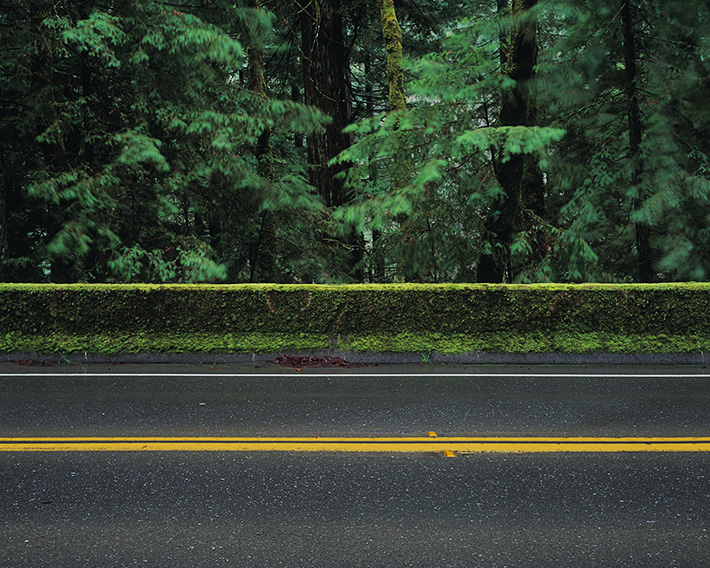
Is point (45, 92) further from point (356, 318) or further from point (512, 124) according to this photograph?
point (512, 124)

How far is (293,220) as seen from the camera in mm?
17094

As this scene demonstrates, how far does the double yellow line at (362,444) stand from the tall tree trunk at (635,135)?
871 cm

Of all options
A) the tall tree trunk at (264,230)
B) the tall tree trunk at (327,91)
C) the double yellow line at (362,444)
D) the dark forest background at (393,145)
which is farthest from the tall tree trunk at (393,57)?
the double yellow line at (362,444)

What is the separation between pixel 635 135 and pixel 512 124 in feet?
9.47

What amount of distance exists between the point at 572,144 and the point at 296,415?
13240 mm

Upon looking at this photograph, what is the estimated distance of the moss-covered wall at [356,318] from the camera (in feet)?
33.1

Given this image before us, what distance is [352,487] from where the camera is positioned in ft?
15.6

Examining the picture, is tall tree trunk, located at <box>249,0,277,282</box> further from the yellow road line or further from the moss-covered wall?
the yellow road line

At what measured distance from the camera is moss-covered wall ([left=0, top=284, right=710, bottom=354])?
10086 millimetres

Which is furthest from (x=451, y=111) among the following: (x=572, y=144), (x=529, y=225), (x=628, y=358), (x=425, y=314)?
(x=628, y=358)

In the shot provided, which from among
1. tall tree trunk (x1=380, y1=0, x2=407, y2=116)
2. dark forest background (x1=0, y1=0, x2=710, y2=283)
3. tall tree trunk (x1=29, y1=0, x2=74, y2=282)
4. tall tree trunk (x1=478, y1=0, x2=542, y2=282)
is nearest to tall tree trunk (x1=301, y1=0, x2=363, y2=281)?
dark forest background (x1=0, y1=0, x2=710, y2=283)


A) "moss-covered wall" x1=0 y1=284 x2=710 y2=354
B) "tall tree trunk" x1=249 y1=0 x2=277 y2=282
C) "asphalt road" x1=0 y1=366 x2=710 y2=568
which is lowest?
"asphalt road" x1=0 y1=366 x2=710 y2=568

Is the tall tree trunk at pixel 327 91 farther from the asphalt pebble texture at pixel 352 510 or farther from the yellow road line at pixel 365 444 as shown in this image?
the asphalt pebble texture at pixel 352 510

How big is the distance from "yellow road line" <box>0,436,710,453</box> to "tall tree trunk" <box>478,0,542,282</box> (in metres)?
8.16
